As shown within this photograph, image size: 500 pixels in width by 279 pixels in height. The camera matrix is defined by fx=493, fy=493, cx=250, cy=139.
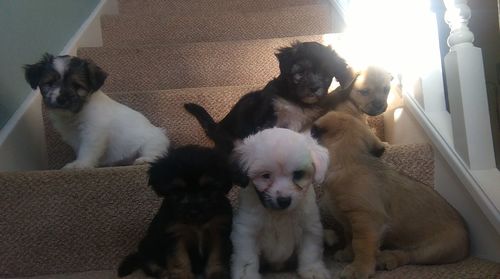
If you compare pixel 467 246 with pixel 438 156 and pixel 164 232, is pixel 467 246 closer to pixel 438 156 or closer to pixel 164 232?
pixel 438 156

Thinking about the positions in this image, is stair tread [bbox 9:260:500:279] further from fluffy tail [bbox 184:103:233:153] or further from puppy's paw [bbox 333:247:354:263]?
fluffy tail [bbox 184:103:233:153]

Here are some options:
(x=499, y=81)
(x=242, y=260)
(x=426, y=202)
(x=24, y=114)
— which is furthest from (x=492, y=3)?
(x=24, y=114)

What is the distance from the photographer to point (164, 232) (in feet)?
4.79

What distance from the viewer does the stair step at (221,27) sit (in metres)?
3.13

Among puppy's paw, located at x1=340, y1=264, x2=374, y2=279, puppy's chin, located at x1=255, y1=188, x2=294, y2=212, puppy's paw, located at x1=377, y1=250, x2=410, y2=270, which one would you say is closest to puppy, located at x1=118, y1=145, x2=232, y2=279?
puppy's chin, located at x1=255, y1=188, x2=294, y2=212

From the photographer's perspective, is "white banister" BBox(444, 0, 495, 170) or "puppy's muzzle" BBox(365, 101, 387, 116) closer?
"white banister" BBox(444, 0, 495, 170)

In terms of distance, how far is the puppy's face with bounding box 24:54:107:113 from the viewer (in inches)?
76.4

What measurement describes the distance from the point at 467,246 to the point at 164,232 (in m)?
0.93

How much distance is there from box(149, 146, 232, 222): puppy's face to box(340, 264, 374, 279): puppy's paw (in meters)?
0.41

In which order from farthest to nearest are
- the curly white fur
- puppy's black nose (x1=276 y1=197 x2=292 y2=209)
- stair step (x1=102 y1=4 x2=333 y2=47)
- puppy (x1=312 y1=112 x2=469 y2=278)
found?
stair step (x1=102 y1=4 x2=333 y2=47)
the curly white fur
puppy (x1=312 y1=112 x2=469 y2=278)
puppy's black nose (x1=276 y1=197 x2=292 y2=209)

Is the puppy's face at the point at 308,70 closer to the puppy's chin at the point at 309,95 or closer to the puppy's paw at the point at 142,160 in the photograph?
the puppy's chin at the point at 309,95

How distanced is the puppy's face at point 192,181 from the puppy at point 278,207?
0.23 ft

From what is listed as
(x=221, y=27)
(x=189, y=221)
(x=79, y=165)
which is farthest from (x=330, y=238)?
(x=221, y=27)

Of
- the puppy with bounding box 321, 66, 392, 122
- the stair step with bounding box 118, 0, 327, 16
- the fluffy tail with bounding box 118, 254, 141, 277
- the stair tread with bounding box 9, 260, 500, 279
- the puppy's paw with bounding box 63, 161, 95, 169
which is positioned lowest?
the stair tread with bounding box 9, 260, 500, 279
